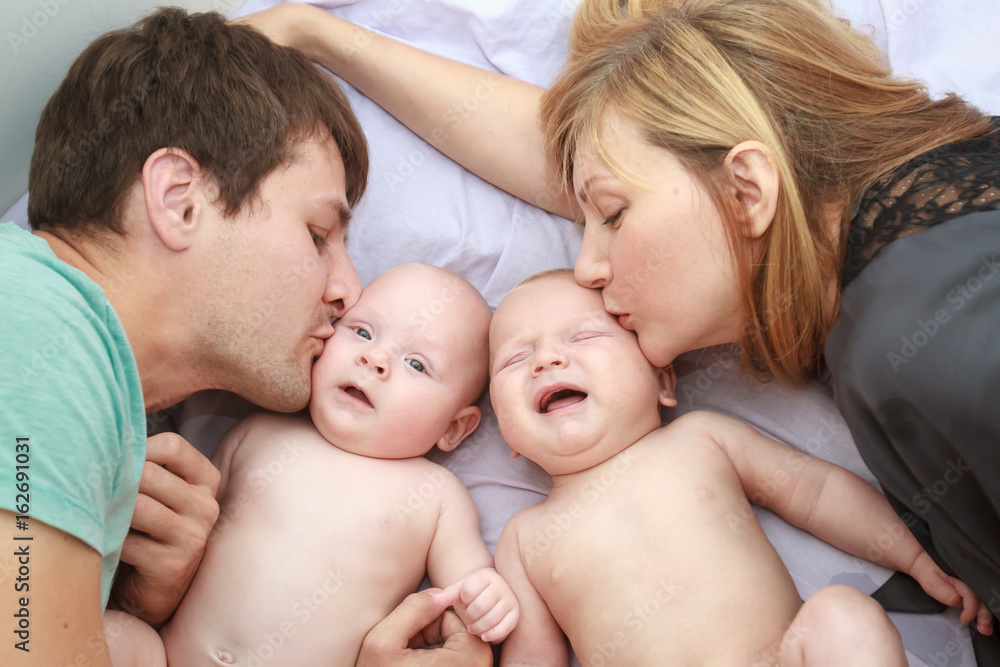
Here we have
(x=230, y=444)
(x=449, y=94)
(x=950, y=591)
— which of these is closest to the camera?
(x=950, y=591)

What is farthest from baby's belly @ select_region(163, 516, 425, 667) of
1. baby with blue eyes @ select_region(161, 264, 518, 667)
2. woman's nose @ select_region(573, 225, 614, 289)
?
woman's nose @ select_region(573, 225, 614, 289)

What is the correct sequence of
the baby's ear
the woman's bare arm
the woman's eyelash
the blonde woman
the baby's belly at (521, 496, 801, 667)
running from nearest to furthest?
the blonde woman → the baby's belly at (521, 496, 801, 667) → the woman's eyelash → the baby's ear → the woman's bare arm

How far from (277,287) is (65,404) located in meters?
0.58

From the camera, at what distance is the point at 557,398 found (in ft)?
6.17

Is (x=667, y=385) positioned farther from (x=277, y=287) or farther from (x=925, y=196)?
(x=277, y=287)

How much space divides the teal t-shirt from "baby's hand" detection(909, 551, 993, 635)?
168cm

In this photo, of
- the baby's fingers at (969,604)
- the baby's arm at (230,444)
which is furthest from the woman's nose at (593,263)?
the baby's fingers at (969,604)

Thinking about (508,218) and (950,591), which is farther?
(508,218)

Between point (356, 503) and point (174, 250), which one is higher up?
point (174, 250)

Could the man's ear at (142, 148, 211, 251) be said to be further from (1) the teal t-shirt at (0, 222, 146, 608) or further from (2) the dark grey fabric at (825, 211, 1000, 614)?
(2) the dark grey fabric at (825, 211, 1000, 614)

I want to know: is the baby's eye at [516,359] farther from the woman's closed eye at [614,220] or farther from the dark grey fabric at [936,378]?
the dark grey fabric at [936,378]

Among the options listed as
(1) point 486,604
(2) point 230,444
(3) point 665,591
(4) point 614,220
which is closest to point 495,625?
(1) point 486,604

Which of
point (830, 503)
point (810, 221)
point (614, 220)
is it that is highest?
point (810, 221)

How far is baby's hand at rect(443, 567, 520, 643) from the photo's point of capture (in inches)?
64.9
